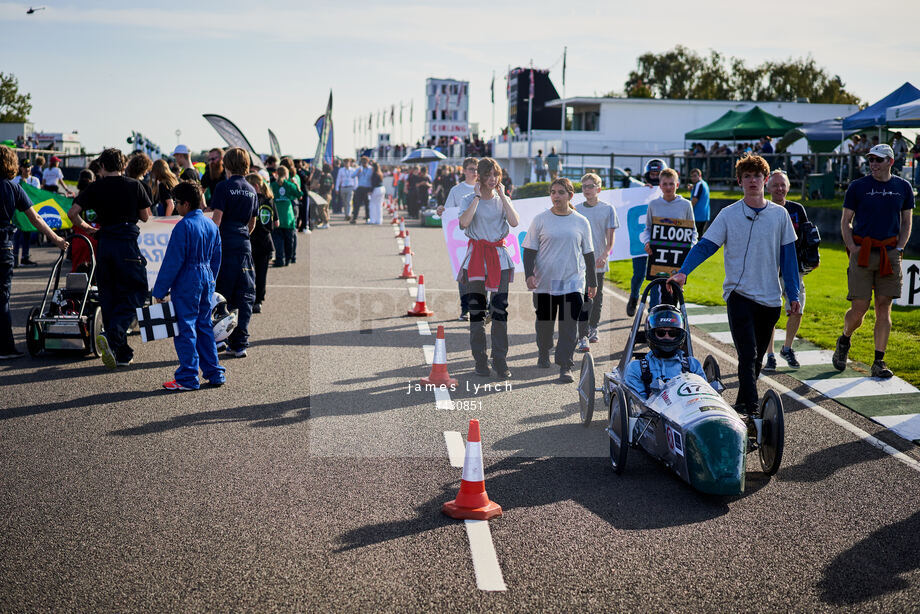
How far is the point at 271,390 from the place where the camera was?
29.2 feet

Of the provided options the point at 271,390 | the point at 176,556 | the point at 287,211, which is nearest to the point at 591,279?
the point at 271,390

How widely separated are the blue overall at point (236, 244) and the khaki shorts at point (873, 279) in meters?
6.49

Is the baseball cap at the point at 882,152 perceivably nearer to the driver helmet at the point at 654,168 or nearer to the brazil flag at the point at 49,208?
the driver helmet at the point at 654,168

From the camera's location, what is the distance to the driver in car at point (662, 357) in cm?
680

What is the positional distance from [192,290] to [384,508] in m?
3.99

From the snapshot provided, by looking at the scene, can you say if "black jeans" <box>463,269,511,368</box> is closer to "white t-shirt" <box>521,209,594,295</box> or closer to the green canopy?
"white t-shirt" <box>521,209,594,295</box>

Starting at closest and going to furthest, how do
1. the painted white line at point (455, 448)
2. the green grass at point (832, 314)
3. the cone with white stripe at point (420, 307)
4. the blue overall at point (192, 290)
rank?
the painted white line at point (455, 448) < the blue overall at point (192, 290) < the green grass at point (832, 314) < the cone with white stripe at point (420, 307)

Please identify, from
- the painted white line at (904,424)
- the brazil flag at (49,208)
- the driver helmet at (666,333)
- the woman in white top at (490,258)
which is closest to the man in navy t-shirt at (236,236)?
the woman in white top at (490,258)

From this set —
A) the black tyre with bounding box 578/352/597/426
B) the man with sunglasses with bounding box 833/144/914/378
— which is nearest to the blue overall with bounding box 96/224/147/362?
the black tyre with bounding box 578/352/597/426

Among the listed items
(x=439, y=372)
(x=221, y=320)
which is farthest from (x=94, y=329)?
(x=439, y=372)

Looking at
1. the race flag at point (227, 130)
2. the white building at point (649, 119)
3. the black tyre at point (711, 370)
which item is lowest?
the black tyre at point (711, 370)

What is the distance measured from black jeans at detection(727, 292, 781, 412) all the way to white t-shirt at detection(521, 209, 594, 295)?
219 cm

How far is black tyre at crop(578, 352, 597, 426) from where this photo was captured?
25.1ft

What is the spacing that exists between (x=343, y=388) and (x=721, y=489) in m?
4.35
